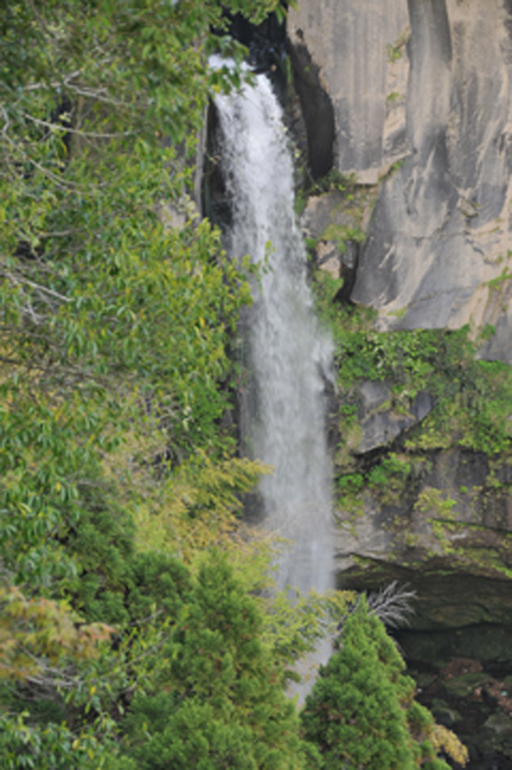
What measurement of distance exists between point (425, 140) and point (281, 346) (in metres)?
4.00

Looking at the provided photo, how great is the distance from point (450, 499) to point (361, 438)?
1843 millimetres

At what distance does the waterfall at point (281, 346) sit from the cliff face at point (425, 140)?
0.89 m

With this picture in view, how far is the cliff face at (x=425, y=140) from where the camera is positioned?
11.0 meters

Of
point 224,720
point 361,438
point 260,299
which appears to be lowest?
point 361,438

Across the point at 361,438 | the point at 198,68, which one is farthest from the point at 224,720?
the point at 361,438

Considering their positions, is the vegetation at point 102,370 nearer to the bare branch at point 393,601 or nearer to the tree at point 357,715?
the tree at point 357,715

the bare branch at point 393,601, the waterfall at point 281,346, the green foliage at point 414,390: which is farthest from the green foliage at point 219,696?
the green foliage at point 414,390

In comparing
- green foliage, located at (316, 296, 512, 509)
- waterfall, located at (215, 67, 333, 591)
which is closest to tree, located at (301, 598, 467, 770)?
waterfall, located at (215, 67, 333, 591)

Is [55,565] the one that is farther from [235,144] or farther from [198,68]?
[235,144]

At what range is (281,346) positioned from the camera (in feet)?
38.8

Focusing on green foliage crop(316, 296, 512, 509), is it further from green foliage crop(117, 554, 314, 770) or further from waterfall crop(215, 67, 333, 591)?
green foliage crop(117, 554, 314, 770)

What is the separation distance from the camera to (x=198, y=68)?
2887 millimetres

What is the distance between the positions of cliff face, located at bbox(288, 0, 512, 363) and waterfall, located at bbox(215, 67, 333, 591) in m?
0.89

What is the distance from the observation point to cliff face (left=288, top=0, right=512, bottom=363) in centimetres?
1100
